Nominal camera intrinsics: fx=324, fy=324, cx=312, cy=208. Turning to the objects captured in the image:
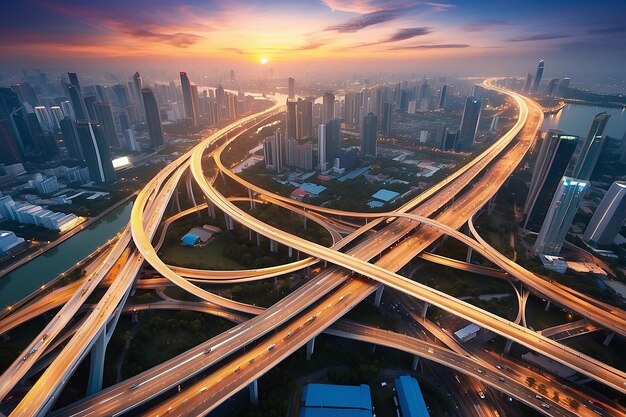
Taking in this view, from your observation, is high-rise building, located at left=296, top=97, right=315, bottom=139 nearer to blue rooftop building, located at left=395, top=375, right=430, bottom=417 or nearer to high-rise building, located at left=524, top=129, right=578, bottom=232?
high-rise building, located at left=524, top=129, right=578, bottom=232

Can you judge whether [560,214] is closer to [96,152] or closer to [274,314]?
[274,314]

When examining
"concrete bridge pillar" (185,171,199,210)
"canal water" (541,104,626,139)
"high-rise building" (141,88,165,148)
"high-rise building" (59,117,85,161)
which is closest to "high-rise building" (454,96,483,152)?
"canal water" (541,104,626,139)

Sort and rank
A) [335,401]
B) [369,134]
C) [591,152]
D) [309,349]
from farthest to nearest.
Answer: [369,134], [591,152], [309,349], [335,401]

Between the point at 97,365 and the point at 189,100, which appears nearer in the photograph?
the point at 97,365

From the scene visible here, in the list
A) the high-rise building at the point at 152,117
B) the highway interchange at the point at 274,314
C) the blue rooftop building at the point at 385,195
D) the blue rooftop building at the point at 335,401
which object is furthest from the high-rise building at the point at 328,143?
the blue rooftop building at the point at 335,401

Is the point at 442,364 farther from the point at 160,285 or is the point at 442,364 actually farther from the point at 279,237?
the point at 160,285

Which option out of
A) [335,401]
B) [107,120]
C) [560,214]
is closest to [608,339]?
[560,214]

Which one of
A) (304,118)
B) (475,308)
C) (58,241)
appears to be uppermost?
(304,118)
